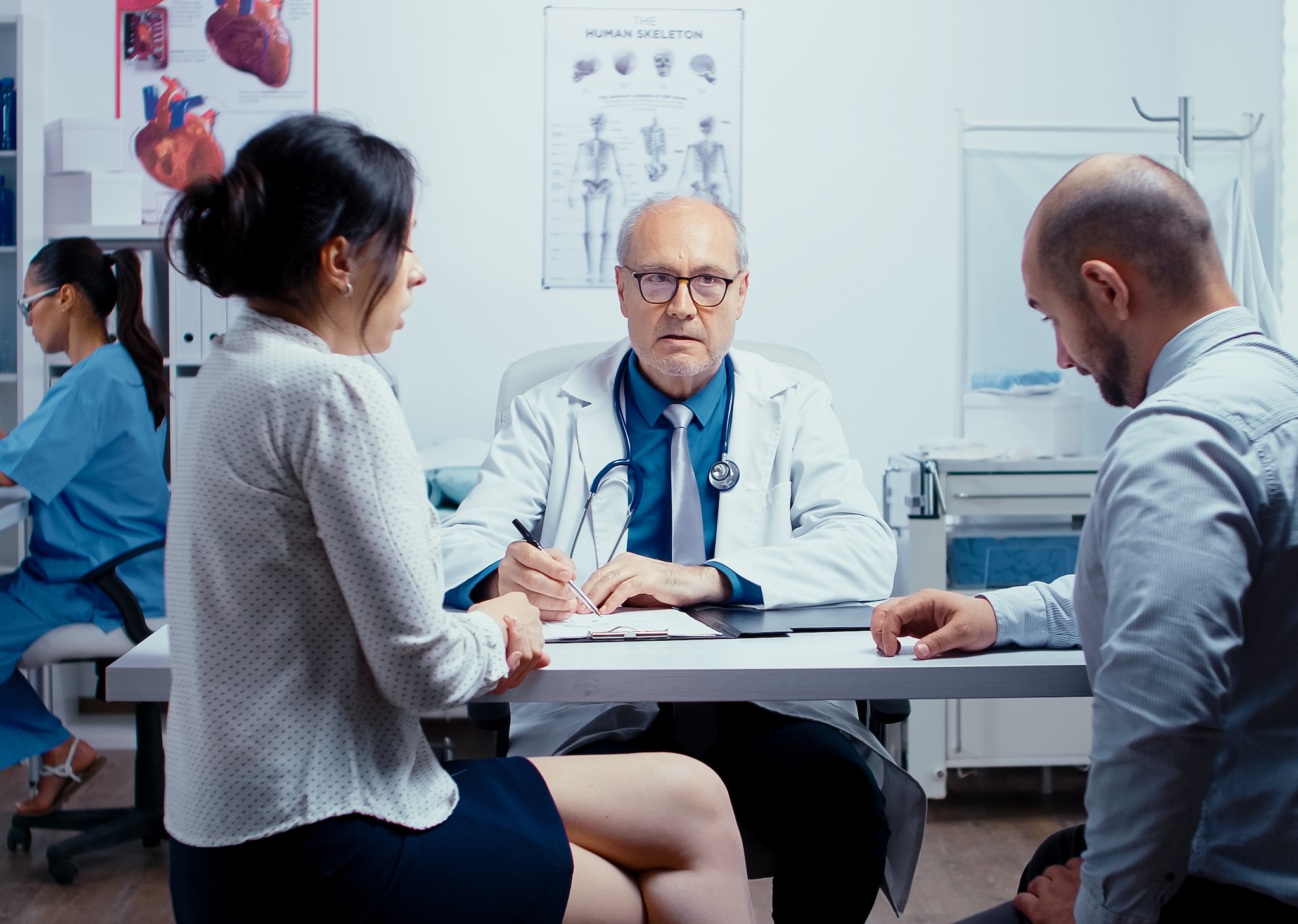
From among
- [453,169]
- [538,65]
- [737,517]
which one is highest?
[538,65]

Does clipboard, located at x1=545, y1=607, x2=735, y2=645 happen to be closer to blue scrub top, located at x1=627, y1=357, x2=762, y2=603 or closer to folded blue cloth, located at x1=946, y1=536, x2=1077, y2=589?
blue scrub top, located at x1=627, y1=357, x2=762, y2=603

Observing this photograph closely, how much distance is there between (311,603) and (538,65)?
9.07 ft

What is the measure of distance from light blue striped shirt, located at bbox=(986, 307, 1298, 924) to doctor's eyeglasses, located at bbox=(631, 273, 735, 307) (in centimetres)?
96

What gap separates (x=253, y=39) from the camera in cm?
325

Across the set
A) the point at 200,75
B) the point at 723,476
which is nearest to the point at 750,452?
the point at 723,476

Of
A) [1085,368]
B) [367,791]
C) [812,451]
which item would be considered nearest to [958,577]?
[812,451]

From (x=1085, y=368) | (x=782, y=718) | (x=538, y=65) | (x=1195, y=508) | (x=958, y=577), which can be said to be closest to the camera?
→ (x=1195, y=508)

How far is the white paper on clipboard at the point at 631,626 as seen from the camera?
3.78 feet

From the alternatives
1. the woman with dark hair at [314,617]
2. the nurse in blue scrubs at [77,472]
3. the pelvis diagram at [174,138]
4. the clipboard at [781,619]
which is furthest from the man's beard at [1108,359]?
the pelvis diagram at [174,138]

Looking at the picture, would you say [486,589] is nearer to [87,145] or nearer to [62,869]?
[62,869]

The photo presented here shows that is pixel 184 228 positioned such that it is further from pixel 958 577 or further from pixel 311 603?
pixel 958 577

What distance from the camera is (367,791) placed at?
87cm

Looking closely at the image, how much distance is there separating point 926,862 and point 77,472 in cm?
201

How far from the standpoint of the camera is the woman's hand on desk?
0.98 m
